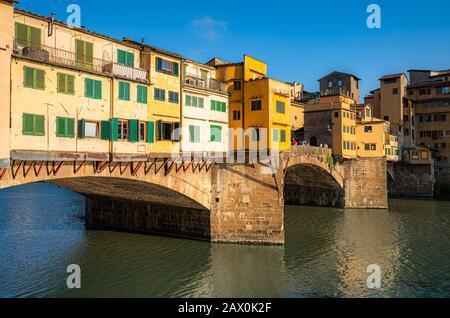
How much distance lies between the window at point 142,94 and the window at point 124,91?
994mm

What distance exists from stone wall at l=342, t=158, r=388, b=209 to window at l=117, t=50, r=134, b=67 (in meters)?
41.3

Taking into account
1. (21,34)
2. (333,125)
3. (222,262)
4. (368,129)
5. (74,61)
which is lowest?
(222,262)

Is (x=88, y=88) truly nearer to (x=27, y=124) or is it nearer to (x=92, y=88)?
(x=92, y=88)

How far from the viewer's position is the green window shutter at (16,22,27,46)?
2353 cm

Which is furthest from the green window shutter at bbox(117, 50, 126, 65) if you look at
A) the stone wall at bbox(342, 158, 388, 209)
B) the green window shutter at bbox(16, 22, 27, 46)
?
the stone wall at bbox(342, 158, 388, 209)

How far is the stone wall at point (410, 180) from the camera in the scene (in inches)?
2955

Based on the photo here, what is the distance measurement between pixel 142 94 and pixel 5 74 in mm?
10203

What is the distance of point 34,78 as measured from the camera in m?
22.9

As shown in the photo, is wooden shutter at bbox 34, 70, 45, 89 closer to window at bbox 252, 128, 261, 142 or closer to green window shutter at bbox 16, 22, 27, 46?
green window shutter at bbox 16, 22, 27, 46

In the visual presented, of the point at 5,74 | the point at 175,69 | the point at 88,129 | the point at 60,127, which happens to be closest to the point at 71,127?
the point at 60,127

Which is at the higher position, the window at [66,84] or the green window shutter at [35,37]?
the green window shutter at [35,37]

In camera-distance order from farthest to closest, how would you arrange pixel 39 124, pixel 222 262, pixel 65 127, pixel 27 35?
pixel 222 262, pixel 65 127, pixel 27 35, pixel 39 124

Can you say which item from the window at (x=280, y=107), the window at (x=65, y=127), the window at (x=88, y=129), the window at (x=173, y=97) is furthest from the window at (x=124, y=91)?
the window at (x=280, y=107)

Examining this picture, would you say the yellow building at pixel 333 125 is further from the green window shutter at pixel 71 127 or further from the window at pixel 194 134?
the green window shutter at pixel 71 127
